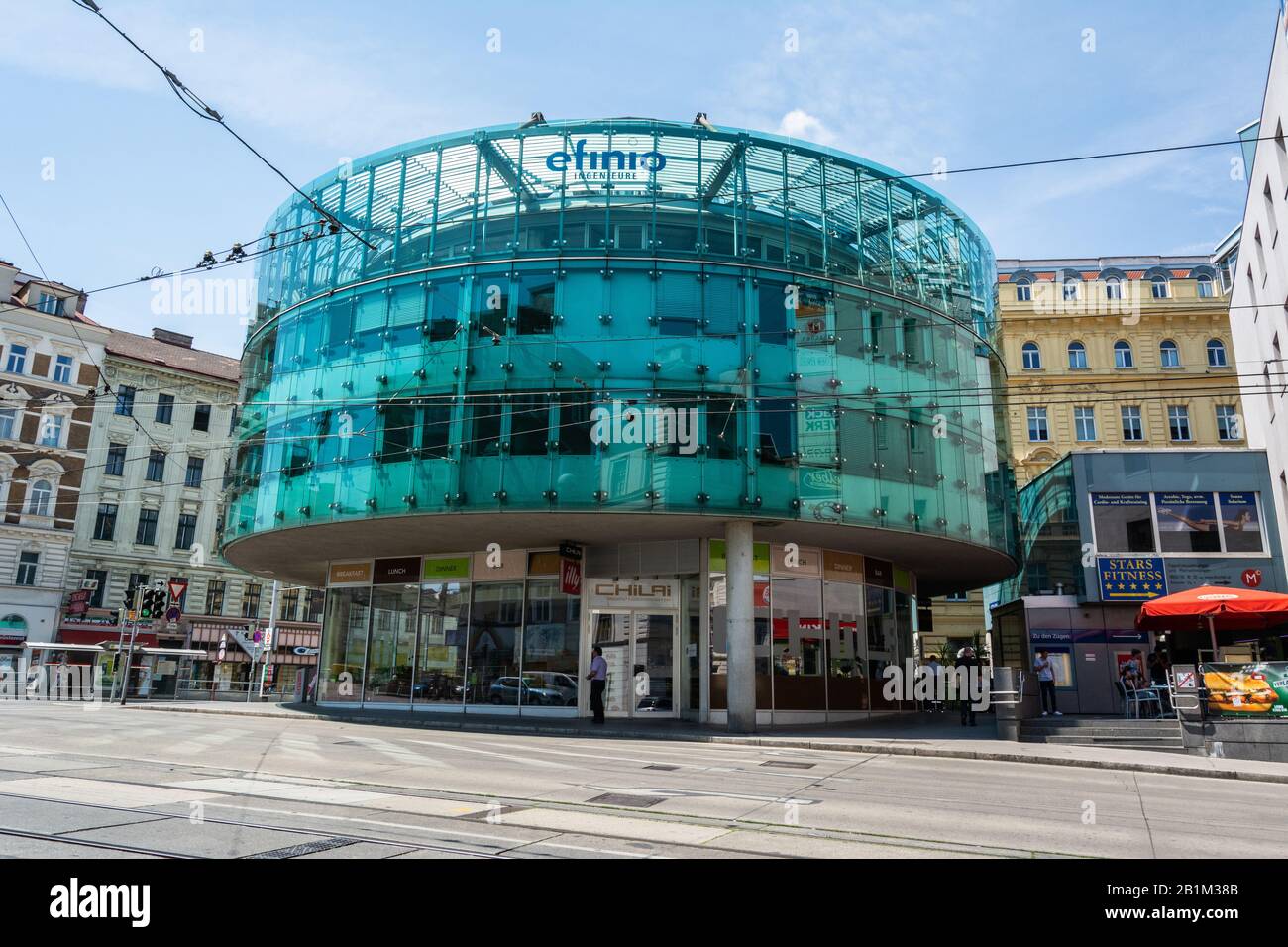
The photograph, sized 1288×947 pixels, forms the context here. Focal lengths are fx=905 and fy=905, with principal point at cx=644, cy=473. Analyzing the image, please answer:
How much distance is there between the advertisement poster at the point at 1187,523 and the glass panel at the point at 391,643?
24.2 meters

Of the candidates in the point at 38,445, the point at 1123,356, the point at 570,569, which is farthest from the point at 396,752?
the point at 38,445

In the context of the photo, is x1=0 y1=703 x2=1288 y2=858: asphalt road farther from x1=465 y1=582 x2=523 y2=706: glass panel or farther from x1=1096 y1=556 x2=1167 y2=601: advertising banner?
x1=1096 y1=556 x2=1167 y2=601: advertising banner

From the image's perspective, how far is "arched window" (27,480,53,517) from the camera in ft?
158

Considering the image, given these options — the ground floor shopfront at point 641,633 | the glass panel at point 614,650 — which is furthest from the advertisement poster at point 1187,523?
the glass panel at point 614,650

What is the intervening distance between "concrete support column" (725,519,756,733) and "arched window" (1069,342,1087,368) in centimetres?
3170

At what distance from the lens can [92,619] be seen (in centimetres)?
4875

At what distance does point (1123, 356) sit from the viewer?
46031mm

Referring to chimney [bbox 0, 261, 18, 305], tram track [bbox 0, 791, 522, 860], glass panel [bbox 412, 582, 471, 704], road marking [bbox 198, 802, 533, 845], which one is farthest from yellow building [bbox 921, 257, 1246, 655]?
chimney [bbox 0, 261, 18, 305]

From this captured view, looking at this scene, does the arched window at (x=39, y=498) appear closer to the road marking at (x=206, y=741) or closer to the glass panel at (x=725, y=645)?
the road marking at (x=206, y=741)

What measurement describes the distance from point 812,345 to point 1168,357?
1248 inches

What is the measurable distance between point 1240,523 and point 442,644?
26.0 meters

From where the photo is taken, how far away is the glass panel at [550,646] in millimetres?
24203

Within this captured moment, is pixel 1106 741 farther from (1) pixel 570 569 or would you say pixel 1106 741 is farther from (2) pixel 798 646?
(1) pixel 570 569
